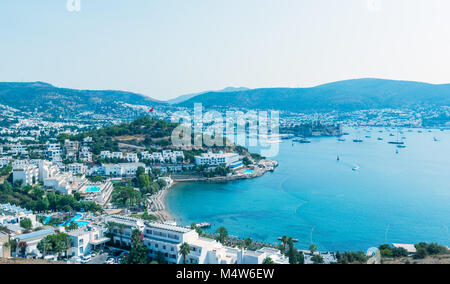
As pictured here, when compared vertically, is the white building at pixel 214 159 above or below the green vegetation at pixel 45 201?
above

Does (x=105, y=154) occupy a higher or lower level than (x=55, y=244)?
higher

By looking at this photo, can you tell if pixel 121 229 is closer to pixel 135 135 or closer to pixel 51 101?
pixel 135 135

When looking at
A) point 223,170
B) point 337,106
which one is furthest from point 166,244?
point 337,106

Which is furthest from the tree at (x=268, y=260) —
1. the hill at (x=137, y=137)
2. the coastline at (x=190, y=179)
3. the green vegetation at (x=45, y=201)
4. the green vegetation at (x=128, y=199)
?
the hill at (x=137, y=137)

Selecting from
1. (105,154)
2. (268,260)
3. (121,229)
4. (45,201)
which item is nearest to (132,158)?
(105,154)

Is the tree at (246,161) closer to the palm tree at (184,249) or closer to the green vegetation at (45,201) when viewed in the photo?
the green vegetation at (45,201)

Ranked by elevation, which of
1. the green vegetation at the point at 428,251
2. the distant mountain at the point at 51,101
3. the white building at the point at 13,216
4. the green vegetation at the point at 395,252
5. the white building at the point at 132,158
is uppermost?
the distant mountain at the point at 51,101
